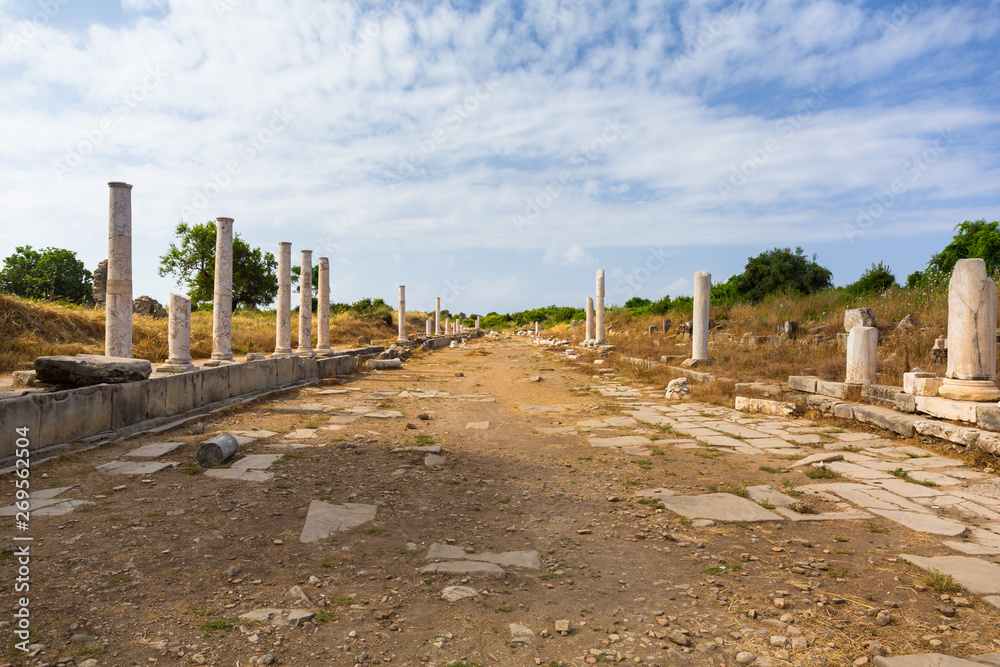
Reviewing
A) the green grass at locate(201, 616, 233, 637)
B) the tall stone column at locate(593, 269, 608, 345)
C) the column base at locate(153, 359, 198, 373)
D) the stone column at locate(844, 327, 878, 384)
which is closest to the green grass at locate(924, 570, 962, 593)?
the green grass at locate(201, 616, 233, 637)

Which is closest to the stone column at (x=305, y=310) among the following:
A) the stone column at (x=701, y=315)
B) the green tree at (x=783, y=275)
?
the stone column at (x=701, y=315)

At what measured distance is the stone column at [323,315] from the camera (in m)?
16.8

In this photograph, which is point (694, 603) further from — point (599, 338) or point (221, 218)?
point (599, 338)

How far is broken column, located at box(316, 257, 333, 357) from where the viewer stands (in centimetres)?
1680

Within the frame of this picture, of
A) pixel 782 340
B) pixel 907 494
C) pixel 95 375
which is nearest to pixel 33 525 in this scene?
pixel 95 375

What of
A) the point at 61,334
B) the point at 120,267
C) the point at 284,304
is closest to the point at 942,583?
the point at 120,267

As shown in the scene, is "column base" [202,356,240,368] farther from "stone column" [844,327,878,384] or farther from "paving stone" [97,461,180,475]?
"stone column" [844,327,878,384]

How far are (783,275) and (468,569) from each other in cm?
2753

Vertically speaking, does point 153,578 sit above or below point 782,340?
below

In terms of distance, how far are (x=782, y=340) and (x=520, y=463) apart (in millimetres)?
Answer: 12525

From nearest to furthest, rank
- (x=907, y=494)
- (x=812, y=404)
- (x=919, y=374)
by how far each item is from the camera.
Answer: (x=907, y=494), (x=919, y=374), (x=812, y=404)

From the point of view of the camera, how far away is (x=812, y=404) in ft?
29.5

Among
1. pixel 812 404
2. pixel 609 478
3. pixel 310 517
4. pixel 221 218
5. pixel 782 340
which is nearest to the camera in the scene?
pixel 310 517

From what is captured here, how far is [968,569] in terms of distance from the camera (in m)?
3.28
